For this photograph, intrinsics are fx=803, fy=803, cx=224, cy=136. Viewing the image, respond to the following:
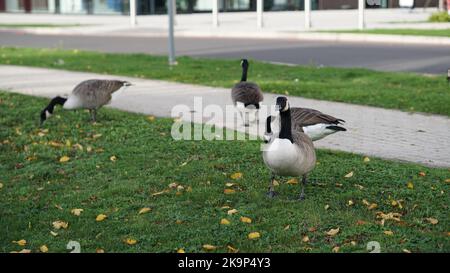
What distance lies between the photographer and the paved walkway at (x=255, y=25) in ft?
79.6

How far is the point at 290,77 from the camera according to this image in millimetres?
14641

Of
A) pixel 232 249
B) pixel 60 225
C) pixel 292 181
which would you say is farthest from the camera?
pixel 292 181

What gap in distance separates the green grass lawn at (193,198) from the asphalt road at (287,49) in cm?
798

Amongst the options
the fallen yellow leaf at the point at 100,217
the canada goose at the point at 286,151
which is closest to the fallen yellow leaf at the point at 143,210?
the fallen yellow leaf at the point at 100,217

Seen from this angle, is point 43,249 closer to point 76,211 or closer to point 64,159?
point 76,211

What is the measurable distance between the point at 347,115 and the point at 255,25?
64.8 ft

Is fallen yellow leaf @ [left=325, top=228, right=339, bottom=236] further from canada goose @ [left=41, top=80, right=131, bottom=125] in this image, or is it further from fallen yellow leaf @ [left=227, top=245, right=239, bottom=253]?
canada goose @ [left=41, top=80, right=131, bottom=125]

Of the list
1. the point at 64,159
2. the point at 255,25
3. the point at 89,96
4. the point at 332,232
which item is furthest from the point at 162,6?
the point at 332,232

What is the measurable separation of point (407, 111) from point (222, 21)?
22922mm

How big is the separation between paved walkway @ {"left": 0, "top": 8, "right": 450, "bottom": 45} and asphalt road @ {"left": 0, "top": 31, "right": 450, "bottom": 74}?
1.08 m

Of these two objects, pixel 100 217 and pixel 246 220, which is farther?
pixel 100 217

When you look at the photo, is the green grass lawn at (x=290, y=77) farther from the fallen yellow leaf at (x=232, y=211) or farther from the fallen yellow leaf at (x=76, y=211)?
the fallen yellow leaf at (x=76, y=211)

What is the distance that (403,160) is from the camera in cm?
830

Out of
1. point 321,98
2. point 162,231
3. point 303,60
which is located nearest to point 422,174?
point 162,231
